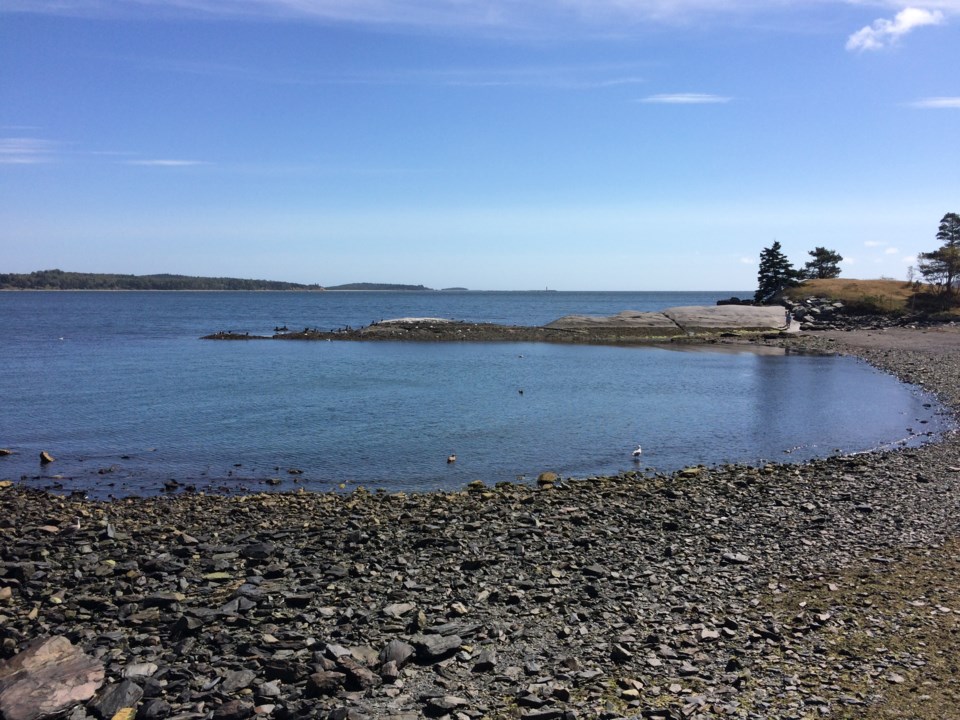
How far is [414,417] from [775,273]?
70521mm

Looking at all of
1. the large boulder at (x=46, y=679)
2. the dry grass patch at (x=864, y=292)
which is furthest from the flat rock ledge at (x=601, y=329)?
the large boulder at (x=46, y=679)

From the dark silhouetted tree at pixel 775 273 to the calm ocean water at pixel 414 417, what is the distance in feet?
123

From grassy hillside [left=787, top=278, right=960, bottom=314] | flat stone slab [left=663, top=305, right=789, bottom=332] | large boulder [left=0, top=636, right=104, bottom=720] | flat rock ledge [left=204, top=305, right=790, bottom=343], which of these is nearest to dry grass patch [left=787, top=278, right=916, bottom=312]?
grassy hillside [left=787, top=278, right=960, bottom=314]

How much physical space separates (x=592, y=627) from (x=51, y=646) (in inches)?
283

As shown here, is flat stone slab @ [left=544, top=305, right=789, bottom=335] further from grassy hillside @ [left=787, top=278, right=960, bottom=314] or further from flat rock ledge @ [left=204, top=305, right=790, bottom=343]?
grassy hillside @ [left=787, top=278, right=960, bottom=314]

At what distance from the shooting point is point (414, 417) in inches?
1105

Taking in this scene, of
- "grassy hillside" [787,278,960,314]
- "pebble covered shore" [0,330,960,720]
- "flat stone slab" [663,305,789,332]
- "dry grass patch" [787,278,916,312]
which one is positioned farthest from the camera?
"dry grass patch" [787,278,916,312]

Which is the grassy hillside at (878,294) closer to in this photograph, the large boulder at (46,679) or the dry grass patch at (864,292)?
the dry grass patch at (864,292)

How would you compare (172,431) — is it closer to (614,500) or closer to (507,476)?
(507,476)

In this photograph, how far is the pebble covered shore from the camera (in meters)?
8.00

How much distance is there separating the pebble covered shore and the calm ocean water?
11.8 feet

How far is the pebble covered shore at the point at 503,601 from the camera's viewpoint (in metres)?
8.00

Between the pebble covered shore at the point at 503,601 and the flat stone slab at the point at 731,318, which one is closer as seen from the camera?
the pebble covered shore at the point at 503,601

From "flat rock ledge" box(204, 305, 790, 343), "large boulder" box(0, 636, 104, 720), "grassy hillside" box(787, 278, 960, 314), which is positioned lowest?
"large boulder" box(0, 636, 104, 720)
